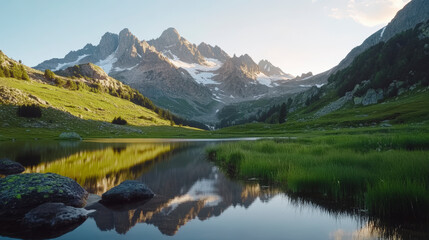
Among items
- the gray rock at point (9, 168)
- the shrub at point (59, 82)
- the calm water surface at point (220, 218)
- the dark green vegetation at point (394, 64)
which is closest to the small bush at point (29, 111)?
the gray rock at point (9, 168)

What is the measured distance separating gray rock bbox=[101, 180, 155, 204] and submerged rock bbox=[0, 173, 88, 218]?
3.88 ft

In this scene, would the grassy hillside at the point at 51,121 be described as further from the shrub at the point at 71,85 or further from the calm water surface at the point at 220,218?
the calm water surface at the point at 220,218

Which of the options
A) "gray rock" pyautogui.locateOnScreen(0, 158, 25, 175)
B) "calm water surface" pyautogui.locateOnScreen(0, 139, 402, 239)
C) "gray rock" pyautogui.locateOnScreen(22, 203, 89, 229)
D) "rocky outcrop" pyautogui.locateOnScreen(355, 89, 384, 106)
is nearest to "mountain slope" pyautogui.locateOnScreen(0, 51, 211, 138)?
"gray rock" pyautogui.locateOnScreen(0, 158, 25, 175)

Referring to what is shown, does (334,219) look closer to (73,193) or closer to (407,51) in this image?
(73,193)

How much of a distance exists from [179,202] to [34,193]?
6436 millimetres

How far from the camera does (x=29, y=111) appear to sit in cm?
9631

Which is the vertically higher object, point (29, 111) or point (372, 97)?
point (372, 97)

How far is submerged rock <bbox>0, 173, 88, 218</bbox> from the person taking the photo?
33.0ft

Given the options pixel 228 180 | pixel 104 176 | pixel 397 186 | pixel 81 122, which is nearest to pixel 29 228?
pixel 104 176

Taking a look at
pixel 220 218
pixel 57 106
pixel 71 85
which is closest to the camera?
pixel 220 218

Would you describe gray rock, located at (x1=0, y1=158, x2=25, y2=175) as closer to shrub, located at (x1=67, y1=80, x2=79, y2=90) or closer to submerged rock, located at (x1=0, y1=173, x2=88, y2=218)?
submerged rock, located at (x1=0, y1=173, x2=88, y2=218)

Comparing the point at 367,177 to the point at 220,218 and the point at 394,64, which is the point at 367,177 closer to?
the point at 220,218

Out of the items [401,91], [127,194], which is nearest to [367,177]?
[127,194]

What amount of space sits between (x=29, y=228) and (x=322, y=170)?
13978 millimetres
